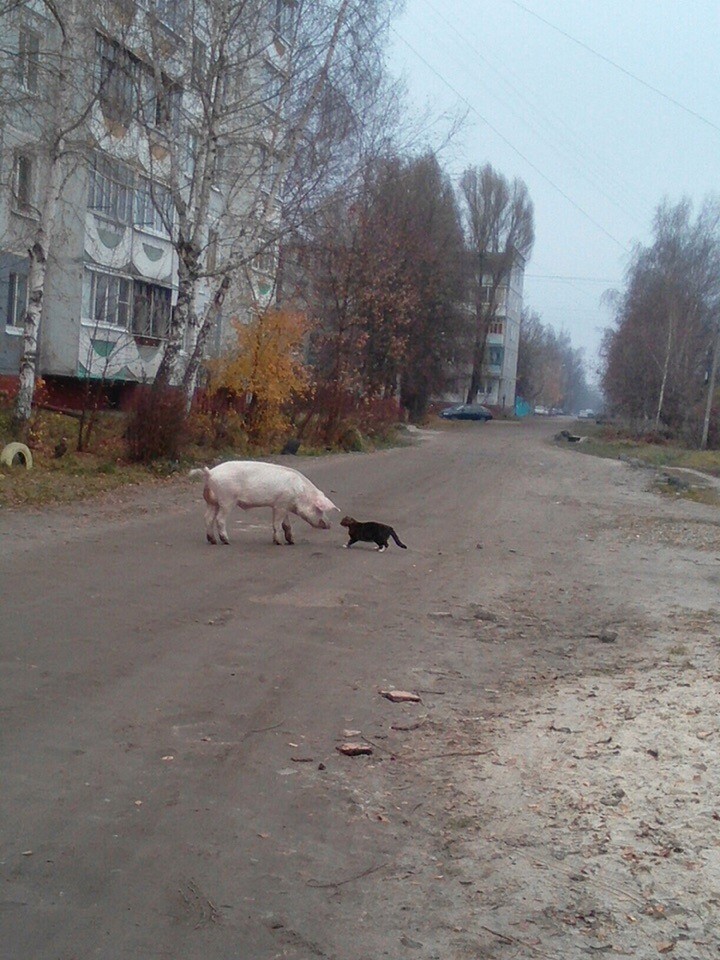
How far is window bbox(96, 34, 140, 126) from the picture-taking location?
909 inches

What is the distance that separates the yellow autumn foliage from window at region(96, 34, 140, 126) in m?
6.90

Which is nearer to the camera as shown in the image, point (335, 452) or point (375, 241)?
point (335, 452)

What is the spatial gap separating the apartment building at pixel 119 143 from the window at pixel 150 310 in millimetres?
1689

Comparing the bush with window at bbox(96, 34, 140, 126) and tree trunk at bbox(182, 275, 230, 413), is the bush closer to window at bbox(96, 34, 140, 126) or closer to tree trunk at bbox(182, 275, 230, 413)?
tree trunk at bbox(182, 275, 230, 413)

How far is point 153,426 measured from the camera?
20.7 m

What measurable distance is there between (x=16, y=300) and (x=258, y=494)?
19.7m

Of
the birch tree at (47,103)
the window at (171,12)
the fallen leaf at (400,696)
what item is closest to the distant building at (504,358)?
the window at (171,12)

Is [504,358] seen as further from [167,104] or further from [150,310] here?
[167,104]

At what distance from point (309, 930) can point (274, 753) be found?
1.98 meters

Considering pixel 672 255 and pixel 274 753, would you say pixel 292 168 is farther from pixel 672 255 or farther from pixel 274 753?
pixel 672 255

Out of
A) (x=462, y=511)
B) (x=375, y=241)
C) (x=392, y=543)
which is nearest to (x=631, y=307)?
(x=375, y=241)

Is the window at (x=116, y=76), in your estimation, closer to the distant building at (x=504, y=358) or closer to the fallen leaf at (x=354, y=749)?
the fallen leaf at (x=354, y=749)

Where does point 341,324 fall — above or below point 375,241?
below

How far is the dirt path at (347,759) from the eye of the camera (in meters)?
4.20
